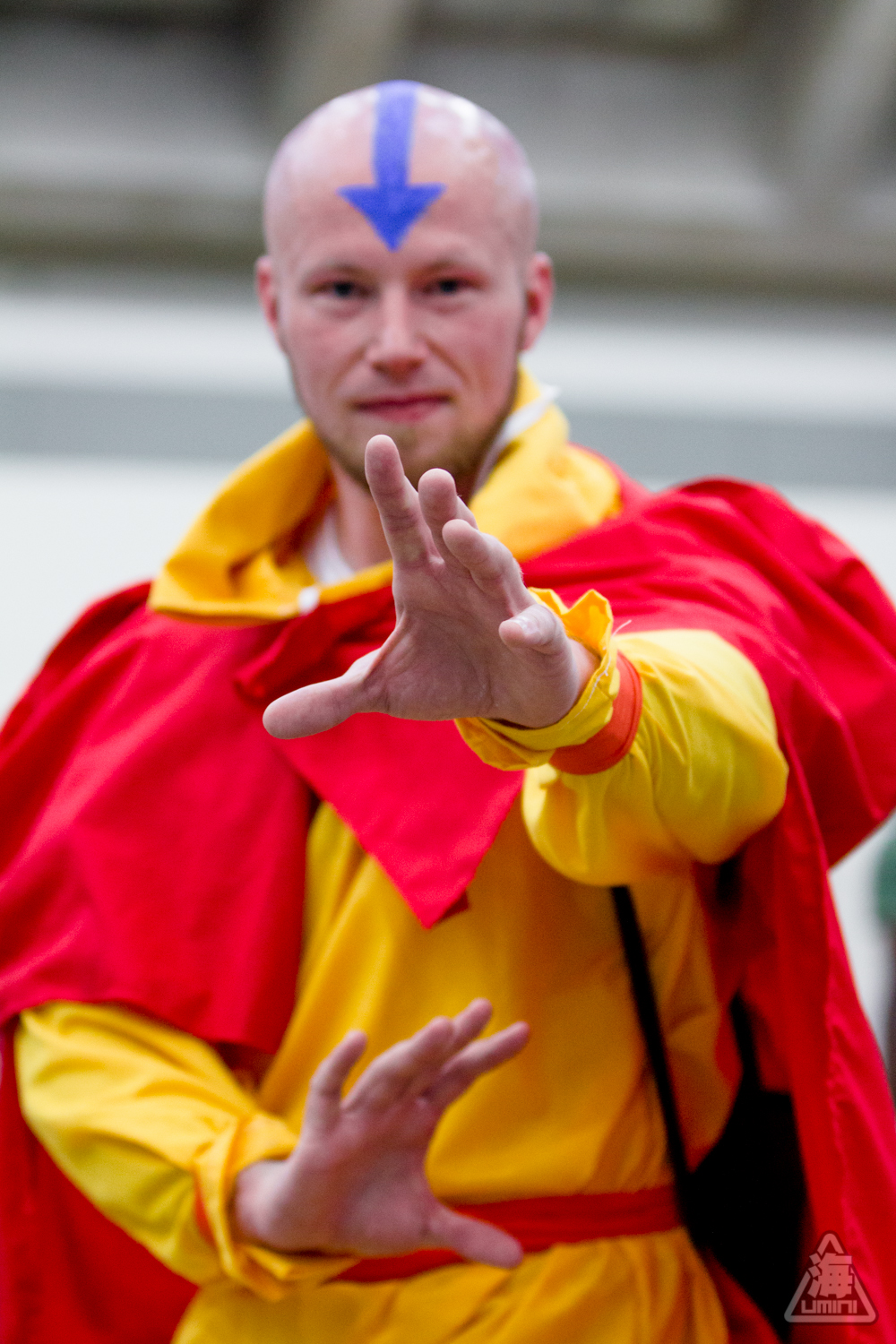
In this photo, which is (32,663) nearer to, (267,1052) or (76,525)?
(76,525)

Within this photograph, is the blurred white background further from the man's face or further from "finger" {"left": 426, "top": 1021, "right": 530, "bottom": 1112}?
"finger" {"left": 426, "top": 1021, "right": 530, "bottom": 1112}

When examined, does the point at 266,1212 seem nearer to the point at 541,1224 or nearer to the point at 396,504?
the point at 541,1224

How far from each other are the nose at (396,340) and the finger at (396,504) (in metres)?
0.39

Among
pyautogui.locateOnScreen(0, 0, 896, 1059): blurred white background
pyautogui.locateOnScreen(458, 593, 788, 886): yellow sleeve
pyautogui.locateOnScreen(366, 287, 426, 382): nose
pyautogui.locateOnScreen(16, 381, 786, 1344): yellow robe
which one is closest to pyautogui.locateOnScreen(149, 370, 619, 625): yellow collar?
pyautogui.locateOnScreen(16, 381, 786, 1344): yellow robe

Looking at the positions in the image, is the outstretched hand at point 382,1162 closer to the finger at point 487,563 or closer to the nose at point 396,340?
the finger at point 487,563

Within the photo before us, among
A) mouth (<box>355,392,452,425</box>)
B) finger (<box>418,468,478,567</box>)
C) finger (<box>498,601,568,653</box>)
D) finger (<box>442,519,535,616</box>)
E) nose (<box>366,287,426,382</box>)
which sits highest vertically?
nose (<box>366,287,426,382</box>)

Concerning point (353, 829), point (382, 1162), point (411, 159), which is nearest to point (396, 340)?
point (411, 159)

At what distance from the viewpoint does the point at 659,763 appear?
2.65ft

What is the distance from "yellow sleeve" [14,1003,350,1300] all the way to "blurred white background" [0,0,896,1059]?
1638mm

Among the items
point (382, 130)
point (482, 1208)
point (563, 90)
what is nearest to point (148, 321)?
point (563, 90)

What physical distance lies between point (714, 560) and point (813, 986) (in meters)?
0.30

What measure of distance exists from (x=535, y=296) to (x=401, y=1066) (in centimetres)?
67

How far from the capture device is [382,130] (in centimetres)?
115

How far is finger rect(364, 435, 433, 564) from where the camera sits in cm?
71
